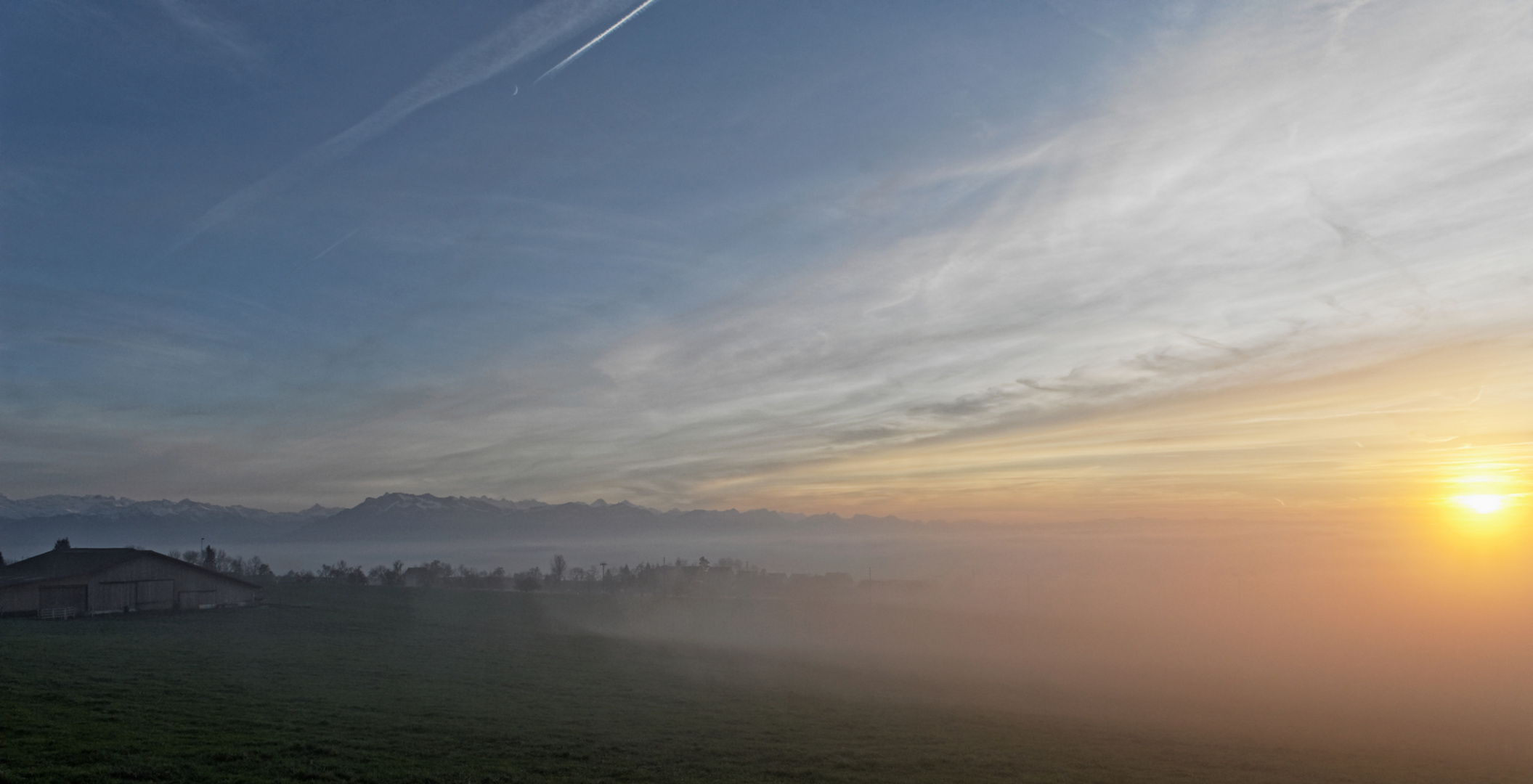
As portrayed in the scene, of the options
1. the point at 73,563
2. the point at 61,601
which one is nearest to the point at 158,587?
the point at 61,601

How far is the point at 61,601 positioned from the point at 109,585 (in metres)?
3.85

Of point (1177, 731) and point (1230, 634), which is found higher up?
point (1177, 731)

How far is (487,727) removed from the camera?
33812mm

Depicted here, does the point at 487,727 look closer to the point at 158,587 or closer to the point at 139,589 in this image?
the point at 139,589

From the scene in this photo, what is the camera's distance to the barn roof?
230 ft

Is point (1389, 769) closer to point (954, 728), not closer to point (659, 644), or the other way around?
point (954, 728)

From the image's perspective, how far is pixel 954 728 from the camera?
4059 cm

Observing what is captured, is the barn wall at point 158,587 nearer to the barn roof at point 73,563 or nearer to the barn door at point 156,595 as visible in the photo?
the barn door at point 156,595

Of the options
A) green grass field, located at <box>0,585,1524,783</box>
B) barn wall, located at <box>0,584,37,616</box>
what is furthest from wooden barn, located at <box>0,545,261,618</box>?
green grass field, located at <box>0,585,1524,783</box>

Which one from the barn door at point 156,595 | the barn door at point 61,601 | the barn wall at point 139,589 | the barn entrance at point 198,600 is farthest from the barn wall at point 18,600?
the barn entrance at point 198,600

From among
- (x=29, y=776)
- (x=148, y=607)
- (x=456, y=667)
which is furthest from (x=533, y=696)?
(x=148, y=607)

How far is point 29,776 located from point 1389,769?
2006 inches

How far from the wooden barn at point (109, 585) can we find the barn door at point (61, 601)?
61mm

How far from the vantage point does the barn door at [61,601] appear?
66000 mm
